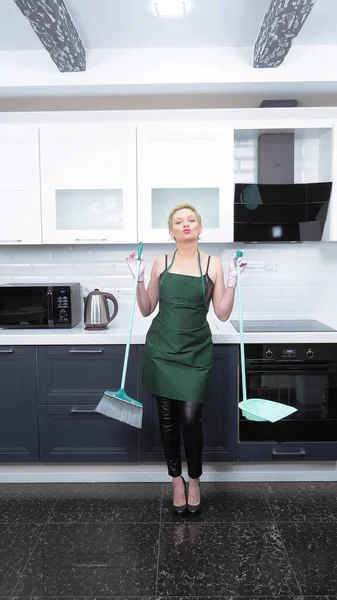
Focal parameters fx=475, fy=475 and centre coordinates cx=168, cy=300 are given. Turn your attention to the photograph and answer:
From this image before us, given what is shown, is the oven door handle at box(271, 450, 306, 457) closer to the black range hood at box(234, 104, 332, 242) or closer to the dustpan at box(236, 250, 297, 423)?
the dustpan at box(236, 250, 297, 423)

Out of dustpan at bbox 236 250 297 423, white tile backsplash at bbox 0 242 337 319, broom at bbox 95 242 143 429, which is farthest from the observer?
white tile backsplash at bbox 0 242 337 319

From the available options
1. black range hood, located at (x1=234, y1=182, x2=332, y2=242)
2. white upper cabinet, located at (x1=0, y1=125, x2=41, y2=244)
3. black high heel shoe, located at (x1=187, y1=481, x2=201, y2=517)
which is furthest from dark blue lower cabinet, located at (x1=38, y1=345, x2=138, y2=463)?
black range hood, located at (x1=234, y1=182, x2=332, y2=242)

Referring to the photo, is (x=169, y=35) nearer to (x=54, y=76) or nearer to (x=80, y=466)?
(x=54, y=76)

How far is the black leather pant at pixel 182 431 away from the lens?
2.23 metres

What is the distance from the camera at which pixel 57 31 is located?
2.13 metres

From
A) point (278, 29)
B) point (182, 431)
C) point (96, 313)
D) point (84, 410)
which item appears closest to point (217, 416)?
point (182, 431)

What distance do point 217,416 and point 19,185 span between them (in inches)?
68.1

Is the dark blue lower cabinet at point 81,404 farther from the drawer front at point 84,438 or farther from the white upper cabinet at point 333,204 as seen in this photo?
the white upper cabinet at point 333,204

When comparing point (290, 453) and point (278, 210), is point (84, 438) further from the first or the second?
point (278, 210)

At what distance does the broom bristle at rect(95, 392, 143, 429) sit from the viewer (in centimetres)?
217

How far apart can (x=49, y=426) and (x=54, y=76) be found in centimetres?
194

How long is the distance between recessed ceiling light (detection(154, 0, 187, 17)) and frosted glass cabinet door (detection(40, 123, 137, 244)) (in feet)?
2.12

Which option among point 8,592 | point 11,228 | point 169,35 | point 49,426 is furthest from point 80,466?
point 169,35

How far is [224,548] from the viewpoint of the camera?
202 cm
